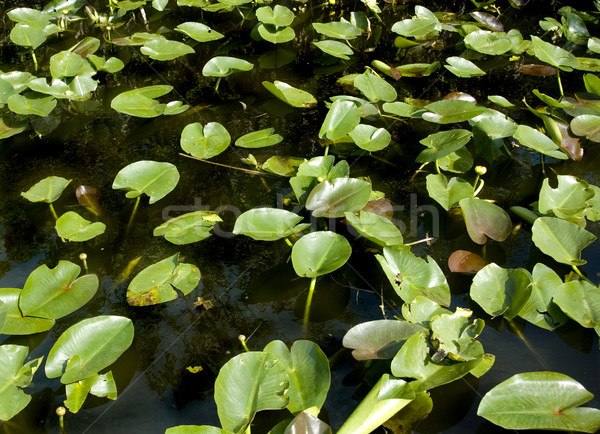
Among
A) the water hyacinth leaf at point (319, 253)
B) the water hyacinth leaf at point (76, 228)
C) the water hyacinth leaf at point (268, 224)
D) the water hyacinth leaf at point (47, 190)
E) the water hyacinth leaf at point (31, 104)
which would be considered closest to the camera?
the water hyacinth leaf at point (319, 253)

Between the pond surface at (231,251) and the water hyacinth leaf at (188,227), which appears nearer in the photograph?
the pond surface at (231,251)

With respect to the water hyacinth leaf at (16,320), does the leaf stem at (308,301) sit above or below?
below

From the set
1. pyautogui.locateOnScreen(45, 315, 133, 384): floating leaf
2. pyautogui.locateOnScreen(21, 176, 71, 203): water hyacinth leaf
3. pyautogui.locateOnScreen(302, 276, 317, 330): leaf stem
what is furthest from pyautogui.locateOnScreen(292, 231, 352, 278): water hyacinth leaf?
pyautogui.locateOnScreen(21, 176, 71, 203): water hyacinth leaf

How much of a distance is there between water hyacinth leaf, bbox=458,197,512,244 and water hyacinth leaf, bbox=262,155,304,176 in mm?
711

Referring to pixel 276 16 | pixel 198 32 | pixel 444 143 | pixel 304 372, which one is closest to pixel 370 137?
pixel 444 143

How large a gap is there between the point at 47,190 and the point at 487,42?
8.28 ft

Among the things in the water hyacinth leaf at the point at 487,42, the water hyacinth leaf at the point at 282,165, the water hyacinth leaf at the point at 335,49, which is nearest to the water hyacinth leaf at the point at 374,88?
the water hyacinth leaf at the point at 335,49

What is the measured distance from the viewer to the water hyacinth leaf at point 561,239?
68.4 inches

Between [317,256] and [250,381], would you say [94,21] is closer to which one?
[317,256]

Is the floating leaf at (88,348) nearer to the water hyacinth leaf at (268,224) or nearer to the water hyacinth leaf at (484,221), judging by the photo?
the water hyacinth leaf at (268,224)

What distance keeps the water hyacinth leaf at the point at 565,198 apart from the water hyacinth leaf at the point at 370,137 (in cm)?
65

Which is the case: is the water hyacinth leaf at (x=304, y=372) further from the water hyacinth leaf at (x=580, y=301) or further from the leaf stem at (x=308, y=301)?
the water hyacinth leaf at (x=580, y=301)

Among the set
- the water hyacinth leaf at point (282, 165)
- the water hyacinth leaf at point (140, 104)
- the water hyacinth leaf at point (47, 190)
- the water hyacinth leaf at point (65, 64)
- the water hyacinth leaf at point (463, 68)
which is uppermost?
the water hyacinth leaf at point (65, 64)

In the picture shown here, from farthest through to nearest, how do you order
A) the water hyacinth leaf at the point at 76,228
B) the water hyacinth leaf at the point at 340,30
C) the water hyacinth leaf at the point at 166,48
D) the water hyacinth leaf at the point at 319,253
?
the water hyacinth leaf at the point at 340,30
the water hyacinth leaf at the point at 166,48
the water hyacinth leaf at the point at 76,228
the water hyacinth leaf at the point at 319,253
